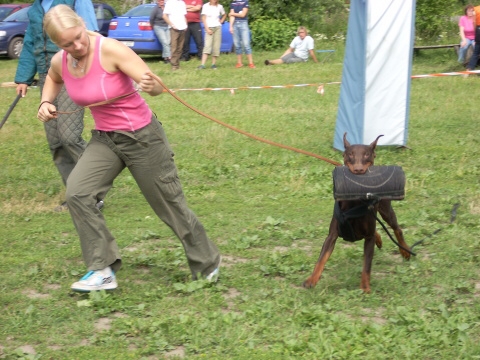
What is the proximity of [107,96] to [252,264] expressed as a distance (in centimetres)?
179

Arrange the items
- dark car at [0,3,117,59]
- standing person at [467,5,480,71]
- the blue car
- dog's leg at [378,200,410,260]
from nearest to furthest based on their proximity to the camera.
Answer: dog's leg at [378,200,410,260] → standing person at [467,5,480,71] → the blue car → dark car at [0,3,117,59]

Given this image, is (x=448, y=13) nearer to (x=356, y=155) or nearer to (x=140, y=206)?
(x=140, y=206)

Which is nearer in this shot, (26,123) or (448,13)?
(26,123)

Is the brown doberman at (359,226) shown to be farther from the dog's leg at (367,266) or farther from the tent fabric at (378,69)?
the tent fabric at (378,69)

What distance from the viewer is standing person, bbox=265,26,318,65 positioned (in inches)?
747

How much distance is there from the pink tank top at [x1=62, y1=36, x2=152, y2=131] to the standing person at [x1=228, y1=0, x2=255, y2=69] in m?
13.3

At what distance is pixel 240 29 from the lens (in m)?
18.4

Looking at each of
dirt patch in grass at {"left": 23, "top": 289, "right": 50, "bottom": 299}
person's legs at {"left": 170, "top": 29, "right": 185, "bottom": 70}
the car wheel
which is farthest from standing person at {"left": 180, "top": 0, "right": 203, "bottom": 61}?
dirt patch in grass at {"left": 23, "top": 289, "right": 50, "bottom": 299}

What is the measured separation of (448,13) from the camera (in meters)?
22.7

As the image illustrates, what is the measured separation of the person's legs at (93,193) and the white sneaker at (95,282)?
43 millimetres

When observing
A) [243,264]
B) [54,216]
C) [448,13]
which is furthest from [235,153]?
[448,13]

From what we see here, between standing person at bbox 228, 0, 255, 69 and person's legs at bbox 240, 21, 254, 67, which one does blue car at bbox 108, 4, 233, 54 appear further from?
person's legs at bbox 240, 21, 254, 67

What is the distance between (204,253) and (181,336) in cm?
93

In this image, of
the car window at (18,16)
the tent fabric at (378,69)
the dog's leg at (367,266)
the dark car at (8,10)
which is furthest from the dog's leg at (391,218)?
the dark car at (8,10)
